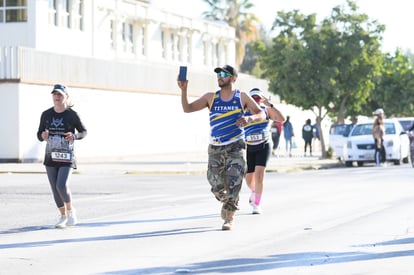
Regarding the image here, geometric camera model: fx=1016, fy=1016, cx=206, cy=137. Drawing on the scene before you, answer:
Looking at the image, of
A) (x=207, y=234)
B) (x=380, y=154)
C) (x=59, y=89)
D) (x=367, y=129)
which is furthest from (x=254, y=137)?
(x=367, y=129)

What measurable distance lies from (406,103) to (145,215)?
5008cm

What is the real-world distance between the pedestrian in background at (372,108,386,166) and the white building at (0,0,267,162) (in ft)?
36.1

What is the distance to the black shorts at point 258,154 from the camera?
1516cm

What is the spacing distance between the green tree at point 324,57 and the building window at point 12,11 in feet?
35.5

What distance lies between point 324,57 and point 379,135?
8876mm

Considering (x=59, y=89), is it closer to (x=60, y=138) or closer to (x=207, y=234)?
(x=60, y=138)

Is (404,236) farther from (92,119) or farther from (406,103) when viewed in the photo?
(406,103)

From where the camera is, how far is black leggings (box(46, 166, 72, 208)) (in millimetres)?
13016

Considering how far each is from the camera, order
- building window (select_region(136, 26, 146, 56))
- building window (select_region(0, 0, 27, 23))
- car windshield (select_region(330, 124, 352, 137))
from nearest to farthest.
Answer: car windshield (select_region(330, 124, 352, 137)) → building window (select_region(0, 0, 27, 23)) → building window (select_region(136, 26, 146, 56))

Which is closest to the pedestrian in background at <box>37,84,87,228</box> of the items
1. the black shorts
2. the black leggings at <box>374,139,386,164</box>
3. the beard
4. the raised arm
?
the raised arm

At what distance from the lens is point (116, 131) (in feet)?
135

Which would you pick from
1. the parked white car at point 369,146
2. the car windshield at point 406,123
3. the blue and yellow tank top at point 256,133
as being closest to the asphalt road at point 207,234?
the blue and yellow tank top at point 256,133

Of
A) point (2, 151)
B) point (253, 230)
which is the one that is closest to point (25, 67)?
point (2, 151)

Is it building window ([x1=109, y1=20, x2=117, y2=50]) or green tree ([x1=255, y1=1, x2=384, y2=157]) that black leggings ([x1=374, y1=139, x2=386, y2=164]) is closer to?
green tree ([x1=255, y1=1, x2=384, y2=157])
